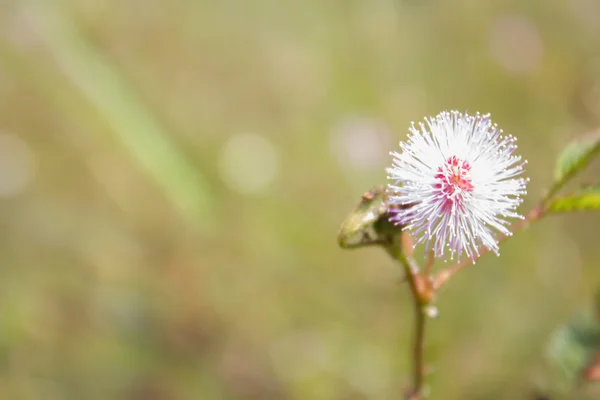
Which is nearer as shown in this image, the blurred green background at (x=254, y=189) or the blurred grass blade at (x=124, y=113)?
the blurred green background at (x=254, y=189)

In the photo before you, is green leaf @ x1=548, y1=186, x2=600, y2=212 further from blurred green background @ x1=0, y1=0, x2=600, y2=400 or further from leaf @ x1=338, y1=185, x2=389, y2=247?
blurred green background @ x1=0, y1=0, x2=600, y2=400

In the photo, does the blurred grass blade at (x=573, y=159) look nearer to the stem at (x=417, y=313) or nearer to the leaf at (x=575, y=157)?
the leaf at (x=575, y=157)

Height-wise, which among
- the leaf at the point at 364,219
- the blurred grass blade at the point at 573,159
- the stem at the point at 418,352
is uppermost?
the blurred grass blade at the point at 573,159

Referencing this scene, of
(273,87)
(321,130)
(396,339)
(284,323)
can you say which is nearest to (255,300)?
(284,323)

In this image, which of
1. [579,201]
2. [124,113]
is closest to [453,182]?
[579,201]

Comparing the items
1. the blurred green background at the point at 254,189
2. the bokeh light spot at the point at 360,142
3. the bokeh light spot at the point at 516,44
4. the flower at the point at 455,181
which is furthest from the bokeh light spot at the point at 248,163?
the flower at the point at 455,181
